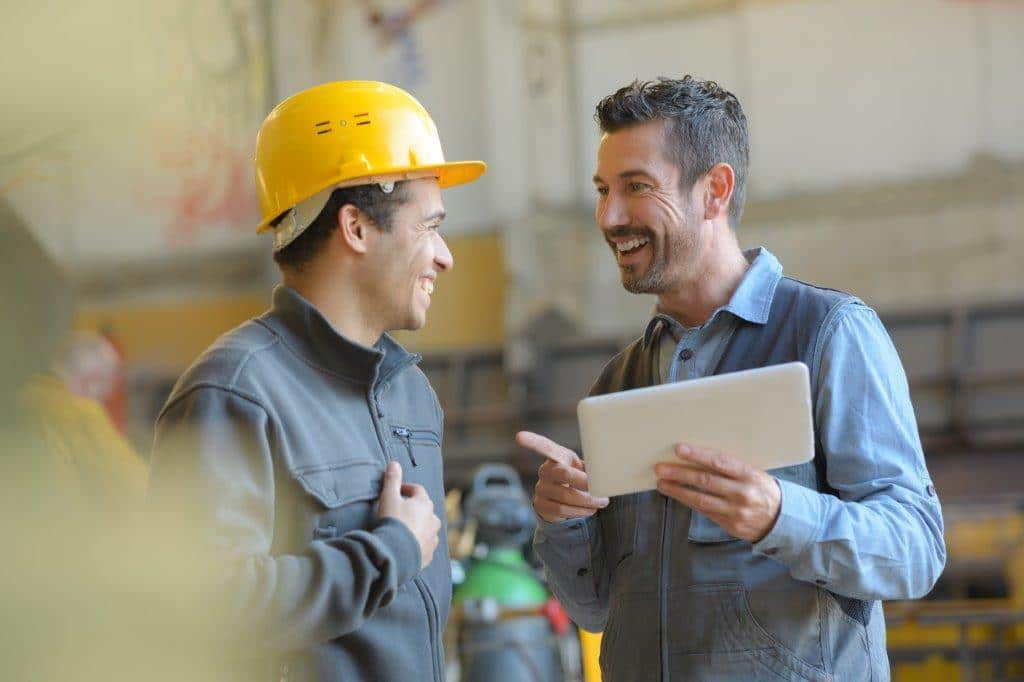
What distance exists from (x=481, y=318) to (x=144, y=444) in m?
10.1

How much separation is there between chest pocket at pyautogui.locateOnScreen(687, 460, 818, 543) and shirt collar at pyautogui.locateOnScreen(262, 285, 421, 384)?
644 millimetres

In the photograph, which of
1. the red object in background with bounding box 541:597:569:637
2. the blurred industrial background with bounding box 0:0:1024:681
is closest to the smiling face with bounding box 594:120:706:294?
the red object in background with bounding box 541:597:569:637

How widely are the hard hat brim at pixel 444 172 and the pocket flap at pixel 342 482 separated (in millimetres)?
467

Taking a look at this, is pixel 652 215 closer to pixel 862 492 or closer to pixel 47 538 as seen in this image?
pixel 862 492

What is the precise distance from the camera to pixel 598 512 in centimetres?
241

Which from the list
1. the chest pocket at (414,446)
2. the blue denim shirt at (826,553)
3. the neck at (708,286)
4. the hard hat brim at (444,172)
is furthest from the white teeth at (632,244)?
the chest pocket at (414,446)

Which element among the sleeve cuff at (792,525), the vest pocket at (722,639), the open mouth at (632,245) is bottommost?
the vest pocket at (722,639)

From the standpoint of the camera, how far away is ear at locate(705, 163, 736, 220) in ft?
7.88

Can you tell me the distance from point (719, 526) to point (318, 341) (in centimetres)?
→ 79

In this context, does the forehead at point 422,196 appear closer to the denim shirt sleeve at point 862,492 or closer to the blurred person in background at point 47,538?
the denim shirt sleeve at point 862,492

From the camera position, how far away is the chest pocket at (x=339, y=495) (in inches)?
70.5

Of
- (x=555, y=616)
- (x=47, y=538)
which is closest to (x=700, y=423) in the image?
(x=47, y=538)

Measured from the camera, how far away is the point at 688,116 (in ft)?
7.82

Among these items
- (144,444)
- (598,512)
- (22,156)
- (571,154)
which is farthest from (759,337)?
(571,154)
